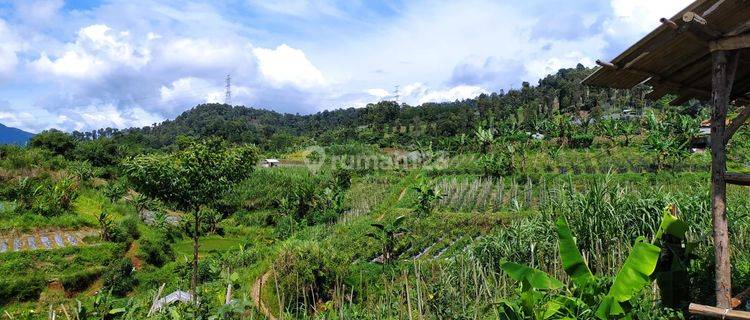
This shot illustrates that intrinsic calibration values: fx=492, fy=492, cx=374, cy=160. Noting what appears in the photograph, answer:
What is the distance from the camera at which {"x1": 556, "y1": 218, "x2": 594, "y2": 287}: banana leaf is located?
377 cm

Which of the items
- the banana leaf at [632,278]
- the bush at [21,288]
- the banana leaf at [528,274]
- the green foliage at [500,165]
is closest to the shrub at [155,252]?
the bush at [21,288]

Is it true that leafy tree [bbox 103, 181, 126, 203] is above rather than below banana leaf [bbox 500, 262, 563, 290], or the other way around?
below

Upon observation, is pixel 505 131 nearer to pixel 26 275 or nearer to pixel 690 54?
pixel 26 275

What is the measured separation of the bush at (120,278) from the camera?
42.3 feet

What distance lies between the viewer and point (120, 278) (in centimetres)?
1329

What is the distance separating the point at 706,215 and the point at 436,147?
116 feet

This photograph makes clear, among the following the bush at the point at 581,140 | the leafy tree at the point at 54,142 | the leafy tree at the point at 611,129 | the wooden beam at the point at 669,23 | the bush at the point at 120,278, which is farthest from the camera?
the bush at the point at 581,140

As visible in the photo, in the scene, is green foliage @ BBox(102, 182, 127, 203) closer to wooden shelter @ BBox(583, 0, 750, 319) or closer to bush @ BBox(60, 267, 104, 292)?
bush @ BBox(60, 267, 104, 292)

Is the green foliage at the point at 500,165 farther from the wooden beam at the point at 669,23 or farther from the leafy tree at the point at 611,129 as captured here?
the wooden beam at the point at 669,23

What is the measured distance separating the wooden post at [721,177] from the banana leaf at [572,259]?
0.86 meters

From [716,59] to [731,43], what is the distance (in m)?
0.14

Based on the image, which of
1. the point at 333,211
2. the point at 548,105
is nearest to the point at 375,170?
the point at 333,211

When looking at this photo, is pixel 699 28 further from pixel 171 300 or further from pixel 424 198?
pixel 424 198

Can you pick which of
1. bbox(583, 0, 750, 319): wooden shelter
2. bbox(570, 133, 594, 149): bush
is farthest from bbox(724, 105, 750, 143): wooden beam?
bbox(570, 133, 594, 149): bush
